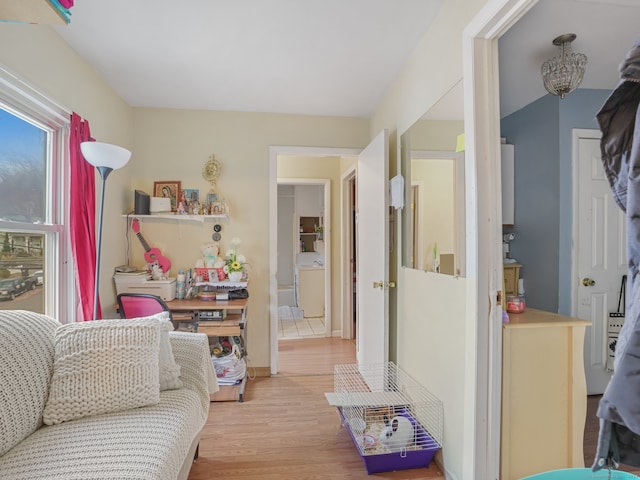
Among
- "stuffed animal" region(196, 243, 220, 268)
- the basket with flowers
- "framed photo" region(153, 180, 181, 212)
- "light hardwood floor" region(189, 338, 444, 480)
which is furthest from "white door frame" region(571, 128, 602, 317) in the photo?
"framed photo" region(153, 180, 181, 212)

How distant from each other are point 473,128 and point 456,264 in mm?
629

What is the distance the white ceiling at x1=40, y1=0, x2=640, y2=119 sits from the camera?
5.81ft

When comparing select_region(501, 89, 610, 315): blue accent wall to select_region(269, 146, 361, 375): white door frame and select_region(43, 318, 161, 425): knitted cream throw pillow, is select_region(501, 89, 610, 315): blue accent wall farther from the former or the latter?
select_region(43, 318, 161, 425): knitted cream throw pillow

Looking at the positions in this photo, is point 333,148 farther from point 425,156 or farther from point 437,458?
point 437,458

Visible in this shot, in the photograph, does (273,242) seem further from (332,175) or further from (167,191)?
(332,175)

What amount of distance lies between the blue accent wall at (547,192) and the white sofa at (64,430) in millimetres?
2341

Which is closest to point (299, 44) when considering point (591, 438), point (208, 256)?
point (208, 256)

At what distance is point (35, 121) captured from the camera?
1.96 m

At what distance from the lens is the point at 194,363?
1.84 m

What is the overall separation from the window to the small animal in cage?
204 cm

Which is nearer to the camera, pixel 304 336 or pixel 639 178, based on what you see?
pixel 639 178

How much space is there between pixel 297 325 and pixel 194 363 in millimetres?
3342

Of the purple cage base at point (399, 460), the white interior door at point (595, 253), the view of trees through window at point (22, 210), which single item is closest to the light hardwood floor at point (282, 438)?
the purple cage base at point (399, 460)

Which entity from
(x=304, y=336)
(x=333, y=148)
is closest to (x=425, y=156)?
(x=333, y=148)
